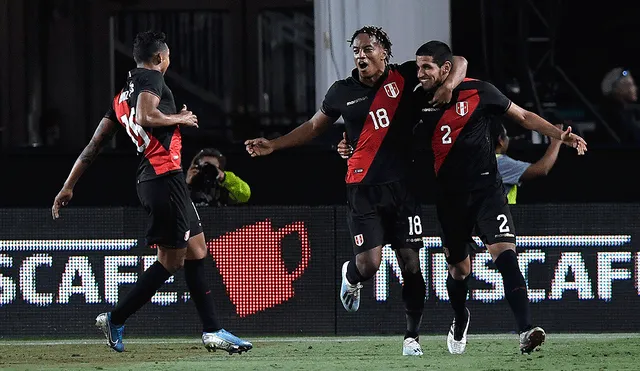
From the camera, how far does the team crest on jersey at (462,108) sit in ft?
Answer: 32.2

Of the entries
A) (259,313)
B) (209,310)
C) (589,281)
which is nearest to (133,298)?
(209,310)

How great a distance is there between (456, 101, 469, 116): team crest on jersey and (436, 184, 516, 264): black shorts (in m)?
0.51

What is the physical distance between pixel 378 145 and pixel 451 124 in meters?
0.48

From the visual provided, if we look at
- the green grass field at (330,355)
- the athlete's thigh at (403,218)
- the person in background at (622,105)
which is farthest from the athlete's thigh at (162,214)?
the person in background at (622,105)

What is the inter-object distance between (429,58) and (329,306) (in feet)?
10.0

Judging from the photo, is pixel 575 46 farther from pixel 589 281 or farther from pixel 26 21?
pixel 26 21

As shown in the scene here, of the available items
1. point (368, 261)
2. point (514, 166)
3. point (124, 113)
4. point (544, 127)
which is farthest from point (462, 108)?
point (514, 166)

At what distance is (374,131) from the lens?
984cm

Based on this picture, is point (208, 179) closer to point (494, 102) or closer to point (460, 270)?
point (460, 270)

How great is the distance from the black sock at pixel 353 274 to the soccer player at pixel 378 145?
0.07 metres

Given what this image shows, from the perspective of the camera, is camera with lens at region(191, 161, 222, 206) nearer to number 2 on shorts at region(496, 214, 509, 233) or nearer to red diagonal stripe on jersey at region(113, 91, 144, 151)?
red diagonal stripe on jersey at region(113, 91, 144, 151)

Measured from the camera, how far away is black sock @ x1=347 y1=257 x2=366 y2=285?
1013 centimetres

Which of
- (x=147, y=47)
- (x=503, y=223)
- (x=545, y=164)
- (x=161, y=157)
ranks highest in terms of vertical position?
(x=147, y=47)

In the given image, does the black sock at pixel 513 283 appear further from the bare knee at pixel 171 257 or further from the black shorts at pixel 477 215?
the bare knee at pixel 171 257
